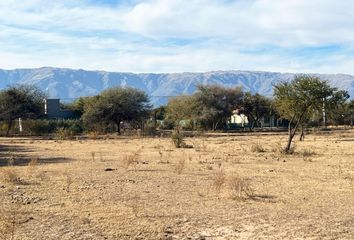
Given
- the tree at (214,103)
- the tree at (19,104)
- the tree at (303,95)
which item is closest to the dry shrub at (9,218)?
the tree at (303,95)

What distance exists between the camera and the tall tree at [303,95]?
3319 cm

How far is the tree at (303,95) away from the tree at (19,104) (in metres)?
39.6

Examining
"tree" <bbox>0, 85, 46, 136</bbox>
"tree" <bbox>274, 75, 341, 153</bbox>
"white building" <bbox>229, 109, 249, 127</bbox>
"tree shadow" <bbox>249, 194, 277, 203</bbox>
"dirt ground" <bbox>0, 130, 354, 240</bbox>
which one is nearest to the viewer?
"dirt ground" <bbox>0, 130, 354, 240</bbox>

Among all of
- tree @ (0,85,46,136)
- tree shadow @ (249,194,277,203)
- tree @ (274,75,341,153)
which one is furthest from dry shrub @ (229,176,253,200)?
tree @ (0,85,46,136)

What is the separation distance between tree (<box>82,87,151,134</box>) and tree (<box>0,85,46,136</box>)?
20.9ft

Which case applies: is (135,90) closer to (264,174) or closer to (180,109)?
(180,109)

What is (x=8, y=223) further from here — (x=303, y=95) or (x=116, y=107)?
(x=116, y=107)

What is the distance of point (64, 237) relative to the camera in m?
9.37

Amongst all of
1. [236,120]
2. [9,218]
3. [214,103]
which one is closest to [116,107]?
[214,103]

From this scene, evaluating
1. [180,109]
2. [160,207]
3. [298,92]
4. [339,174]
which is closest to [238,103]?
[180,109]

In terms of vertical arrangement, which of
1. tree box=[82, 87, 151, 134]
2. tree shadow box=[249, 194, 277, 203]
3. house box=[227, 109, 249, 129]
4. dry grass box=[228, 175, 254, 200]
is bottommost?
tree shadow box=[249, 194, 277, 203]

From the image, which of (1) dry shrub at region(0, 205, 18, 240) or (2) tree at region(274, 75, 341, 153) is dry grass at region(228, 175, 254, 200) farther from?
(2) tree at region(274, 75, 341, 153)

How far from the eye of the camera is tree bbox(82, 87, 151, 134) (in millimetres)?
68625

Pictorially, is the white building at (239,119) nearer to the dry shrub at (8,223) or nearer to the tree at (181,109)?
the tree at (181,109)
